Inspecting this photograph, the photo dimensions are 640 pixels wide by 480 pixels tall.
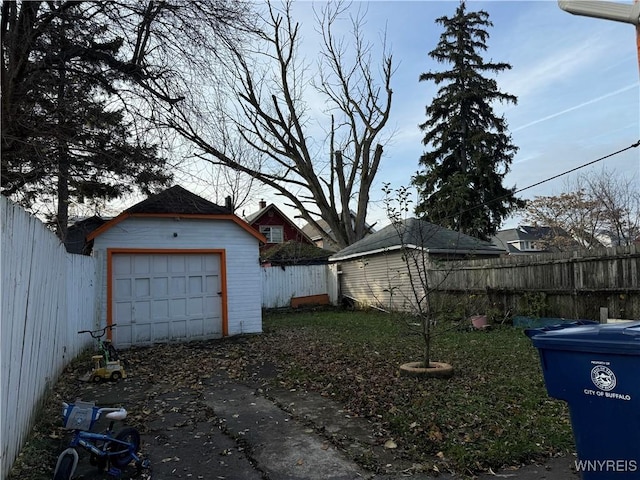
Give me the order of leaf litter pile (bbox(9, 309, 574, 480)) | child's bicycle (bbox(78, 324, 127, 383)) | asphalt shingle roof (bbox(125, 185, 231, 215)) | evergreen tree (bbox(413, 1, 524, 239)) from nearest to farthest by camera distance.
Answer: leaf litter pile (bbox(9, 309, 574, 480)) → child's bicycle (bbox(78, 324, 127, 383)) → asphalt shingle roof (bbox(125, 185, 231, 215)) → evergreen tree (bbox(413, 1, 524, 239))

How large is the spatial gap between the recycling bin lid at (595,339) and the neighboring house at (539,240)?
1757 cm

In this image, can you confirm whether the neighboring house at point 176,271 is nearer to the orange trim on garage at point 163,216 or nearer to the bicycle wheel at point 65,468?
the orange trim on garage at point 163,216

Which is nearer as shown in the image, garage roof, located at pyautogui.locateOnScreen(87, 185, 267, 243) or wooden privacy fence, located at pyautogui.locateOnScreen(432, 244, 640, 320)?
wooden privacy fence, located at pyautogui.locateOnScreen(432, 244, 640, 320)

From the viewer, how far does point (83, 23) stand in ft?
18.1

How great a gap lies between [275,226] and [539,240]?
63.1ft

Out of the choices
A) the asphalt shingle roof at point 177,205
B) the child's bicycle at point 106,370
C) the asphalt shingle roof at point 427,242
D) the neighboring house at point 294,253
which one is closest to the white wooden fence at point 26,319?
the child's bicycle at point 106,370

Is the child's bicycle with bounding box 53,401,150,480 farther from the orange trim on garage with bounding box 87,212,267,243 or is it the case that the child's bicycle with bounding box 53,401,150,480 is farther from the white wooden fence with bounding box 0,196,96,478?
the orange trim on garage with bounding box 87,212,267,243

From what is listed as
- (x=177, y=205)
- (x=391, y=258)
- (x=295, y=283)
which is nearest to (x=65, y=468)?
(x=177, y=205)

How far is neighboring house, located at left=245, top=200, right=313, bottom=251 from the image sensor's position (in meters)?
34.6

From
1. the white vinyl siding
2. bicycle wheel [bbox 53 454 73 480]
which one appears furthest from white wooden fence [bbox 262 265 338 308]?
bicycle wheel [bbox 53 454 73 480]

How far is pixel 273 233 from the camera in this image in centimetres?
3500

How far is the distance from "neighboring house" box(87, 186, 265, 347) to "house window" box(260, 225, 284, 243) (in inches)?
907

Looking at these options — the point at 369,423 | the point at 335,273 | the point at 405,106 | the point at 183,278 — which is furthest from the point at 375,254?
the point at 369,423

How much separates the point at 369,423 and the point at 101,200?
5.67 meters
